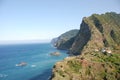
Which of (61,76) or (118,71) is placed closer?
(61,76)

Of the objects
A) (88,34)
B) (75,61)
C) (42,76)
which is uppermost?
(88,34)

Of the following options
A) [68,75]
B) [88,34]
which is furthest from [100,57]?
[88,34]

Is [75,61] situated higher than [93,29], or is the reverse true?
[93,29]

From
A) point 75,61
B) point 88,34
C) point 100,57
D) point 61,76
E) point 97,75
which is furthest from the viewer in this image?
point 88,34

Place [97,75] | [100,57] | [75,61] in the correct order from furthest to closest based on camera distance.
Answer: [100,57]
[75,61]
[97,75]

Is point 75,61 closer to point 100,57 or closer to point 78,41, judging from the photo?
point 100,57

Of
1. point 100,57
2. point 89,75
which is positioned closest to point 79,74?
point 89,75

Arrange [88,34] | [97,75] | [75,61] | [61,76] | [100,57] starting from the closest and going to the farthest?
1. [61,76]
2. [97,75]
3. [75,61]
4. [100,57]
5. [88,34]

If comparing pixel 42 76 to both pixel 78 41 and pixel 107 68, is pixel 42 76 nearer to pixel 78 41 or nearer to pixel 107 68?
pixel 107 68

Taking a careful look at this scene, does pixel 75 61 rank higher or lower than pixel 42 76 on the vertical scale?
higher
